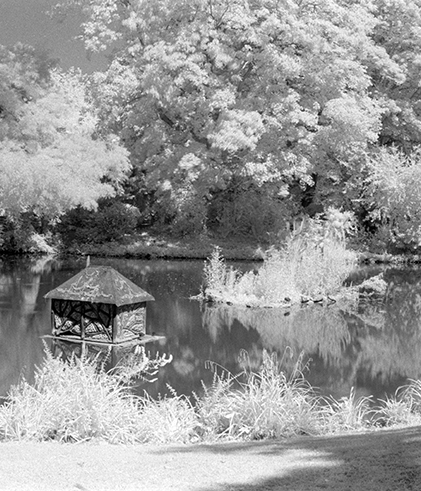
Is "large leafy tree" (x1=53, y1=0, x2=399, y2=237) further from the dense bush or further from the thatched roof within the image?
the thatched roof

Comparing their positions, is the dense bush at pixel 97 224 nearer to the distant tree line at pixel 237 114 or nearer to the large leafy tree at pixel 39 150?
the distant tree line at pixel 237 114

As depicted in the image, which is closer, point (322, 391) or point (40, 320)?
point (322, 391)

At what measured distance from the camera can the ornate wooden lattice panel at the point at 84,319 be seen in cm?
1343

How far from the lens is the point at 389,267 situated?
30.3m

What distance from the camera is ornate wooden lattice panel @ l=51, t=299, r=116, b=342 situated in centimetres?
1343

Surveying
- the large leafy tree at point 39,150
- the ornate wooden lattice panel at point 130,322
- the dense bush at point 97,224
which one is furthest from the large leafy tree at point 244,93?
the ornate wooden lattice panel at point 130,322

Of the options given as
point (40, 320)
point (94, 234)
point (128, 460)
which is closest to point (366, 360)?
point (40, 320)

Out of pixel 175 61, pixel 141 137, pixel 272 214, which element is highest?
pixel 175 61

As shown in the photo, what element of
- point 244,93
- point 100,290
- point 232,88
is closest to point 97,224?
point 232,88

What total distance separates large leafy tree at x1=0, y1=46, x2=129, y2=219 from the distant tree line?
0.09m

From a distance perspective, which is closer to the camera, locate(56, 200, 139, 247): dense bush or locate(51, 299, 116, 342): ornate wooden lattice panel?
locate(51, 299, 116, 342): ornate wooden lattice panel

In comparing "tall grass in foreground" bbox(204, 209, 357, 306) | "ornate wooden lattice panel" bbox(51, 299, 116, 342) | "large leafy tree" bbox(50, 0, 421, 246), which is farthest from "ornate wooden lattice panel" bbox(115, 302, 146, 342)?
"large leafy tree" bbox(50, 0, 421, 246)

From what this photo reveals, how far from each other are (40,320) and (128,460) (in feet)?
33.3

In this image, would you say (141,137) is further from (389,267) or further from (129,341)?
(129,341)
